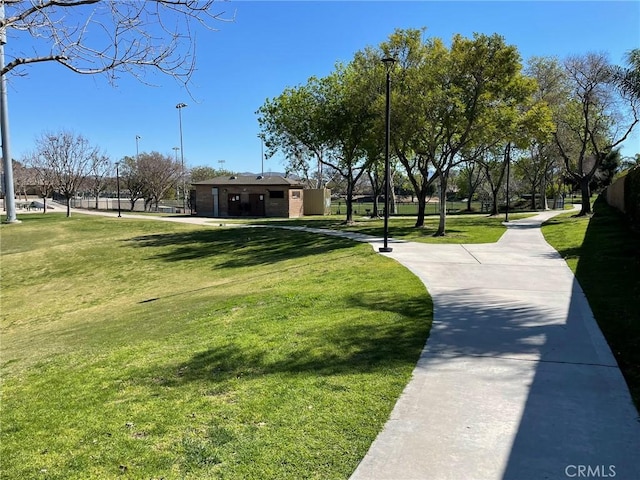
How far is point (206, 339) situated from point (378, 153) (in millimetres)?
22867

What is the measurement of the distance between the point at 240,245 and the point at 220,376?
56.4 ft

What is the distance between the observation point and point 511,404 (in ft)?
13.7

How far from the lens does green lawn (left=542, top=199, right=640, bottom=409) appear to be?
18.2 ft

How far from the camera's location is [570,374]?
484cm

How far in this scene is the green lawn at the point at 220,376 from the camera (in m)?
3.49

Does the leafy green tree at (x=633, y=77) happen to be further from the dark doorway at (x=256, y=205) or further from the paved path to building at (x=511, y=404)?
the dark doorway at (x=256, y=205)

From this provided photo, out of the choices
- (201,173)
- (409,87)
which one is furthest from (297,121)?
(201,173)

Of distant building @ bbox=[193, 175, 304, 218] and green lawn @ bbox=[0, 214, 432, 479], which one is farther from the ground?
distant building @ bbox=[193, 175, 304, 218]

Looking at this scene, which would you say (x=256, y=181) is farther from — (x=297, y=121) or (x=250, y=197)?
(x=297, y=121)

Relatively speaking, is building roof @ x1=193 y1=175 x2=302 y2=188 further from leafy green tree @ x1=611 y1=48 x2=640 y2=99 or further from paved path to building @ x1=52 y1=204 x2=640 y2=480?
paved path to building @ x1=52 y1=204 x2=640 y2=480

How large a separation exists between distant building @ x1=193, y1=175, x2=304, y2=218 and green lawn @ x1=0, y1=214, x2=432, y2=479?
28.6m

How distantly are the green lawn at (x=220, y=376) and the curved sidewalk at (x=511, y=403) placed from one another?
290 millimetres

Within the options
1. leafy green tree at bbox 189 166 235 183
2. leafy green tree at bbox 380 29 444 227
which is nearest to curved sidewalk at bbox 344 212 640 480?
leafy green tree at bbox 380 29 444 227

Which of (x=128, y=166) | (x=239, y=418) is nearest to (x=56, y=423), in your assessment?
(x=239, y=418)
